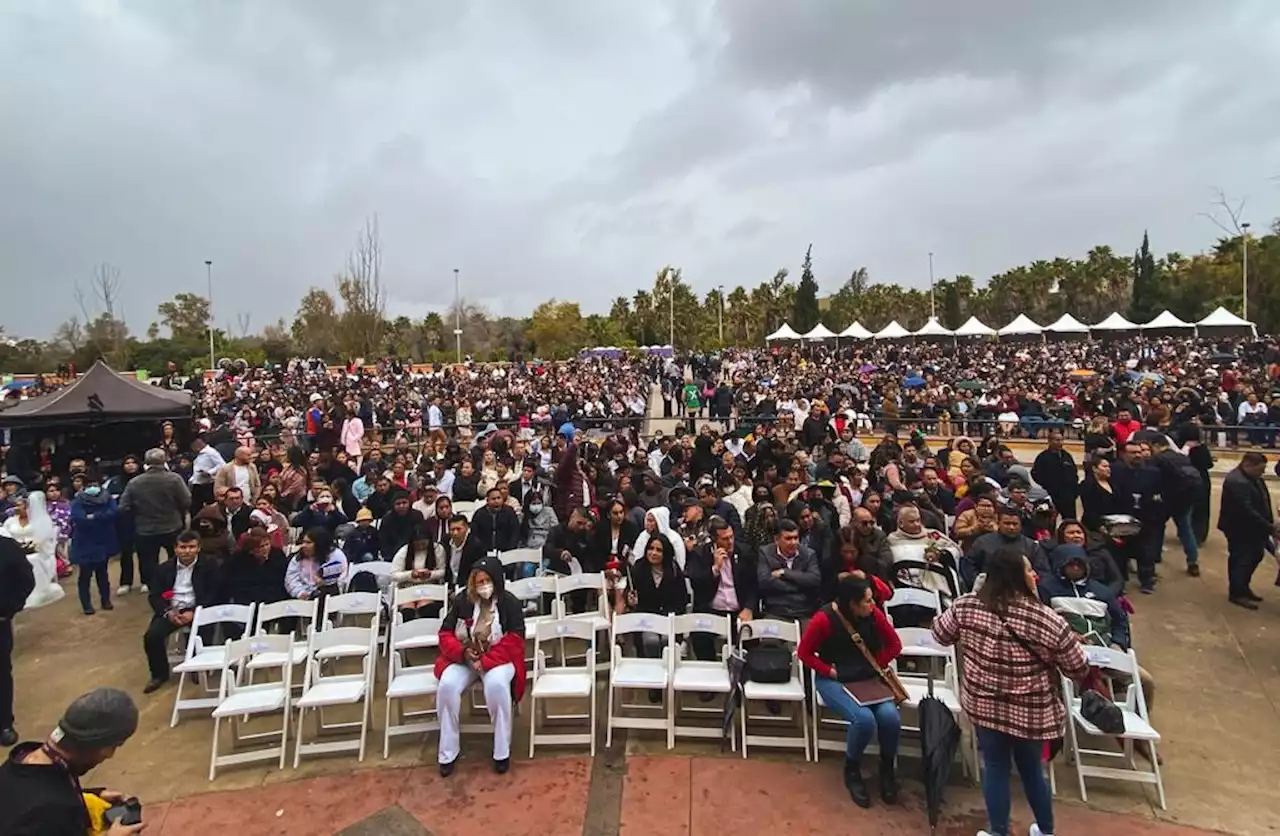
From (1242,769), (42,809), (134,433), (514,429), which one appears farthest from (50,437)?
(1242,769)

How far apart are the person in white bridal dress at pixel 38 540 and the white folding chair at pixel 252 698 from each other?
2703 mm

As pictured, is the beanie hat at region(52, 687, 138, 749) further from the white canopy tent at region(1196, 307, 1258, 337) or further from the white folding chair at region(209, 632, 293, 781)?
the white canopy tent at region(1196, 307, 1258, 337)

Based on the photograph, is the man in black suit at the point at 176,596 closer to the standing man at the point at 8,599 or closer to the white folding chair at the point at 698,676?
the standing man at the point at 8,599

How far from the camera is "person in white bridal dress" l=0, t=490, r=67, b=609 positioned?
6.20 metres

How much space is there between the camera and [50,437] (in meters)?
12.1

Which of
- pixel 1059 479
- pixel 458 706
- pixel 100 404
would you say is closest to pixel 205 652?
→ pixel 458 706

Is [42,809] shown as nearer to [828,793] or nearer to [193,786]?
[193,786]

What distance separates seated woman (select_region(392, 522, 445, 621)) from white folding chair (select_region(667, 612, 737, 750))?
2.13 meters

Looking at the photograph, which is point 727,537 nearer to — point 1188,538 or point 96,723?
point 96,723

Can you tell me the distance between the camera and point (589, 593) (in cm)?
632

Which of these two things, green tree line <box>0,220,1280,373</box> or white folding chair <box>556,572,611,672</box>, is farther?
green tree line <box>0,220,1280,373</box>

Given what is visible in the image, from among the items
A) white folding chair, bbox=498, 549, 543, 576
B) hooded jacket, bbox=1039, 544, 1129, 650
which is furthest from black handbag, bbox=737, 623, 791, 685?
white folding chair, bbox=498, 549, 543, 576

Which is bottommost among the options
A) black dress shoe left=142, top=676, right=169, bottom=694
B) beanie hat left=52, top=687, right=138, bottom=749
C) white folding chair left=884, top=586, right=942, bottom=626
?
black dress shoe left=142, top=676, right=169, bottom=694

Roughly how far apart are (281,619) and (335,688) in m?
1.45
